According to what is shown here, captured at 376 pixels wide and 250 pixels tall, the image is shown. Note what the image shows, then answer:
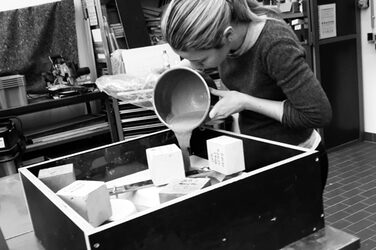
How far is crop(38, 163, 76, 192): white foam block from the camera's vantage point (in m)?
1.05

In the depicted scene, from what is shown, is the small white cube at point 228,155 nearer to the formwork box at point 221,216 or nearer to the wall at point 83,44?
the formwork box at point 221,216

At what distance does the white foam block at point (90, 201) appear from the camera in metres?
0.83

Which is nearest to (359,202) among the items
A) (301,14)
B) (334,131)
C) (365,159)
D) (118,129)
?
(365,159)

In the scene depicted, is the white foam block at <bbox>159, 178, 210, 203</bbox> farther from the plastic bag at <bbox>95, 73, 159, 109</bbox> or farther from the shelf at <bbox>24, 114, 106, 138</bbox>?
the shelf at <bbox>24, 114, 106, 138</bbox>

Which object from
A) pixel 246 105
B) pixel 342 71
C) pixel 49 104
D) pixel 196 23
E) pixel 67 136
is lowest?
pixel 67 136

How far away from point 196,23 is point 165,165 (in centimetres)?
36

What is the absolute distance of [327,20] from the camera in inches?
129

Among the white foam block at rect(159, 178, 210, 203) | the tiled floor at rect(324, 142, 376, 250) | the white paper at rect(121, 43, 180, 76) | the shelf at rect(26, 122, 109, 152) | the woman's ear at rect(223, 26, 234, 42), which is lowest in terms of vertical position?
the tiled floor at rect(324, 142, 376, 250)

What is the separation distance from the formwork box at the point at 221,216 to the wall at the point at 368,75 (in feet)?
9.19

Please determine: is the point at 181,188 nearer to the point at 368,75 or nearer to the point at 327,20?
the point at 327,20

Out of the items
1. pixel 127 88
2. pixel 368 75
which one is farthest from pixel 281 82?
pixel 368 75

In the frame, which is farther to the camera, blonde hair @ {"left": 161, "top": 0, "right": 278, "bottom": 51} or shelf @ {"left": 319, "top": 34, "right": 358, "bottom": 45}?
shelf @ {"left": 319, "top": 34, "right": 358, "bottom": 45}

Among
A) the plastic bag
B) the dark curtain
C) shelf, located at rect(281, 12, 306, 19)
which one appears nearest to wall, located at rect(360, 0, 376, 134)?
shelf, located at rect(281, 12, 306, 19)

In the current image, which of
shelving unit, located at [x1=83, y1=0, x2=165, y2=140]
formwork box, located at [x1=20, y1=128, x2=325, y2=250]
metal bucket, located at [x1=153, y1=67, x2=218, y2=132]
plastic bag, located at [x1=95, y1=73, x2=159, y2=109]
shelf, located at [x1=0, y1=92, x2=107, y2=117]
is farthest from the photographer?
shelving unit, located at [x1=83, y1=0, x2=165, y2=140]
